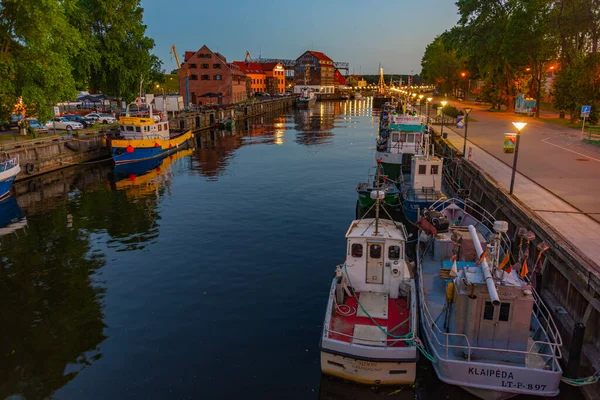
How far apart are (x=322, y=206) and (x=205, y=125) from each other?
5753 cm

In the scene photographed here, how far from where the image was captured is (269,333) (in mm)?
15602

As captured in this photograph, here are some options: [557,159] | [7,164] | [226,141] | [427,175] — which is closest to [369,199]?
[427,175]

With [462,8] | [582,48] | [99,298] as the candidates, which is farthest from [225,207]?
[462,8]

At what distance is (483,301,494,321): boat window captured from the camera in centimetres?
1175

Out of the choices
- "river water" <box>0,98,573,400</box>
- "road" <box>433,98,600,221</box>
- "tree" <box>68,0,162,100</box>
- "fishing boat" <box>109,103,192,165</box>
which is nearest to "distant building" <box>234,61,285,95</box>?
"tree" <box>68,0,162,100</box>

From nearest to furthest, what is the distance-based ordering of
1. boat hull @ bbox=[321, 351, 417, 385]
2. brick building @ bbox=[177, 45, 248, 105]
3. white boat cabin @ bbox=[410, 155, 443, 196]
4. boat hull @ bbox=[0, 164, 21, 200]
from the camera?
boat hull @ bbox=[321, 351, 417, 385] < white boat cabin @ bbox=[410, 155, 443, 196] < boat hull @ bbox=[0, 164, 21, 200] < brick building @ bbox=[177, 45, 248, 105]

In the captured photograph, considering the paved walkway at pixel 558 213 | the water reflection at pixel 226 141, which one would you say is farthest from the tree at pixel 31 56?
the paved walkway at pixel 558 213

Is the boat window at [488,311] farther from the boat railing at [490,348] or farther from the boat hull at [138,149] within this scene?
the boat hull at [138,149]

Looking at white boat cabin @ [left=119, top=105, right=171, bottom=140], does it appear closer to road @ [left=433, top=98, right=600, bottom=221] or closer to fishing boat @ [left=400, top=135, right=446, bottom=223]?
fishing boat @ [left=400, top=135, right=446, bottom=223]

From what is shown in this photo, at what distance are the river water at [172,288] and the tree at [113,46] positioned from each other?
85.5 ft

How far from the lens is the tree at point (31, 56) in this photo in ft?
121

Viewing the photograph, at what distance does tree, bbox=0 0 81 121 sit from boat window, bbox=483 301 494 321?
41.5 meters

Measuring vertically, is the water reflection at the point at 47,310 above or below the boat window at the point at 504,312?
below

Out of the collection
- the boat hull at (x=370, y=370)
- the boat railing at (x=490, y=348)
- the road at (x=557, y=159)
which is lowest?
the boat hull at (x=370, y=370)
